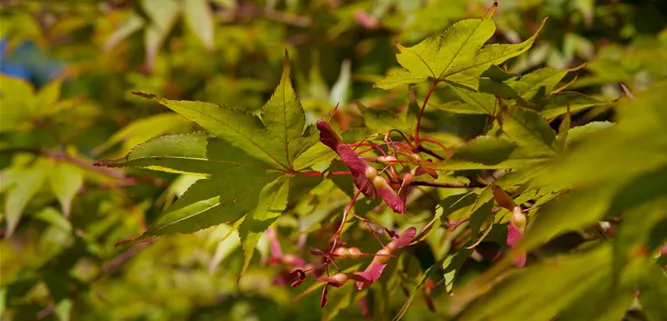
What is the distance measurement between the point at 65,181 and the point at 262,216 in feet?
2.24

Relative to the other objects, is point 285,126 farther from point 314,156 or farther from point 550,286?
point 550,286

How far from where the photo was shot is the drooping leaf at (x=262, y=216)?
53 centimetres

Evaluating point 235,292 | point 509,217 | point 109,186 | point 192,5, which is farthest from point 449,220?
point 235,292

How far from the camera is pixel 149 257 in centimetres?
182

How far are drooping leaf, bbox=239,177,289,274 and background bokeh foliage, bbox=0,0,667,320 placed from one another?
0.23ft

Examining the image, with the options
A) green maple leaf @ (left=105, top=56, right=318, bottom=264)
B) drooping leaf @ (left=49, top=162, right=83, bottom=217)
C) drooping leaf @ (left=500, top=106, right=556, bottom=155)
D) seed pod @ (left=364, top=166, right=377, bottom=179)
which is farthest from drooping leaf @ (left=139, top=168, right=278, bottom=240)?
drooping leaf @ (left=49, top=162, right=83, bottom=217)

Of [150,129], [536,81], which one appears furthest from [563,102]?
[150,129]

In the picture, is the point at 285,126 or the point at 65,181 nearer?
the point at 285,126

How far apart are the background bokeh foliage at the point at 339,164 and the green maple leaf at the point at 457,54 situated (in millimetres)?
21

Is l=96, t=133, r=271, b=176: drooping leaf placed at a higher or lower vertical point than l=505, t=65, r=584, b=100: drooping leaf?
lower

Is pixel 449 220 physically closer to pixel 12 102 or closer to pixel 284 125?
pixel 284 125

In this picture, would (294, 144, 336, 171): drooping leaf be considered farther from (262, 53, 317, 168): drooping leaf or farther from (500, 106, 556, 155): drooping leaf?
(500, 106, 556, 155): drooping leaf

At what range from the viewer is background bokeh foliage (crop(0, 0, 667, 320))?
322 mm

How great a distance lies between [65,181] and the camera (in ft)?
3.57
